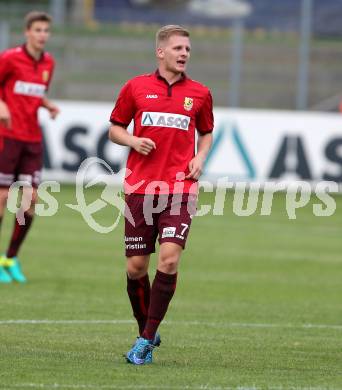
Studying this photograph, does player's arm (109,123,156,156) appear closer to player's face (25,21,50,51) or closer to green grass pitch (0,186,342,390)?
green grass pitch (0,186,342,390)

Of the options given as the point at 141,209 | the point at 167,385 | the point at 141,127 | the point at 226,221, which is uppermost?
the point at 141,127

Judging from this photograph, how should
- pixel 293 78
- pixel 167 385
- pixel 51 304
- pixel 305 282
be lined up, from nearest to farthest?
pixel 167 385, pixel 51 304, pixel 305 282, pixel 293 78

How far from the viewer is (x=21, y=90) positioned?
1299 cm

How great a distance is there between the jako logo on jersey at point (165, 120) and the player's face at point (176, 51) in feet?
1.05

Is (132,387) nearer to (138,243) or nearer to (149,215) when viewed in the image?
(138,243)

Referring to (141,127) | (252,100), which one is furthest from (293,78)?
(141,127)

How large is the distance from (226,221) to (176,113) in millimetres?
12373

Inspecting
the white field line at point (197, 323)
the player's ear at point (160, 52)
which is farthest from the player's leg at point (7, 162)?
the player's ear at point (160, 52)

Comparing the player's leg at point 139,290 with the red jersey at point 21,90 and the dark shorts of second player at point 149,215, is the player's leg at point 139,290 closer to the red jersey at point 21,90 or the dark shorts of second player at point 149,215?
the dark shorts of second player at point 149,215

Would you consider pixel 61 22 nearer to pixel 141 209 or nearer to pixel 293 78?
pixel 293 78

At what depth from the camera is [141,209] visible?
27.2 ft

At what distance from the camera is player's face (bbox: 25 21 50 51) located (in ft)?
41.5

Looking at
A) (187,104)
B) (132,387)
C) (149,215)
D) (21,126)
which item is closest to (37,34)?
(21,126)

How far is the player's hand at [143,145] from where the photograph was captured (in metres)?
8.09
